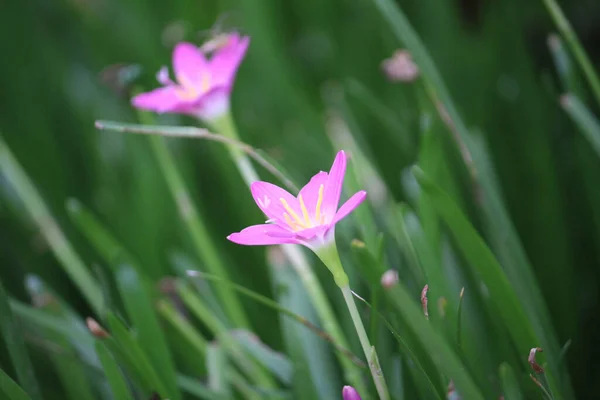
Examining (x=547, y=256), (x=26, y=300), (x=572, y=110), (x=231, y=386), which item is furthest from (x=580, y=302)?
(x=26, y=300)

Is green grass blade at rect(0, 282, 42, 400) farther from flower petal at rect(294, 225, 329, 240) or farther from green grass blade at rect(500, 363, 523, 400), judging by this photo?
green grass blade at rect(500, 363, 523, 400)

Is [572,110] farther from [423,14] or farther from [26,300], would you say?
[26,300]

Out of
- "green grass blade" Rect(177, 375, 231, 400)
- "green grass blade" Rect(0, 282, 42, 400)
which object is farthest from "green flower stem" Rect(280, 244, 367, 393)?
"green grass blade" Rect(0, 282, 42, 400)

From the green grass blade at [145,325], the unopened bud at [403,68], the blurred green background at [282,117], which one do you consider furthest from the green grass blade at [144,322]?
the unopened bud at [403,68]

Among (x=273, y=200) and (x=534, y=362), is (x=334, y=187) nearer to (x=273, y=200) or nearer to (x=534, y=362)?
(x=273, y=200)

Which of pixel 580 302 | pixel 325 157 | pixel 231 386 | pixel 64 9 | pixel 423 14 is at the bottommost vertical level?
pixel 580 302

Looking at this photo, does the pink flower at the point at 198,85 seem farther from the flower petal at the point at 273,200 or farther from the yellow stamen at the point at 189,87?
the flower petal at the point at 273,200
